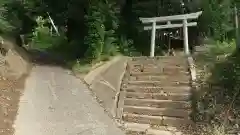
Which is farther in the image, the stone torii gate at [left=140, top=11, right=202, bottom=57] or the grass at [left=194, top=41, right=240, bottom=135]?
the stone torii gate at [left=140, top=11, right=202, bottom=57]

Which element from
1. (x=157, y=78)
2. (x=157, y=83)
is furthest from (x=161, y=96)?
(x=157, y=78)

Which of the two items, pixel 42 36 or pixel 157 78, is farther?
pixel 42 36

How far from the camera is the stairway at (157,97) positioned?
8.45m

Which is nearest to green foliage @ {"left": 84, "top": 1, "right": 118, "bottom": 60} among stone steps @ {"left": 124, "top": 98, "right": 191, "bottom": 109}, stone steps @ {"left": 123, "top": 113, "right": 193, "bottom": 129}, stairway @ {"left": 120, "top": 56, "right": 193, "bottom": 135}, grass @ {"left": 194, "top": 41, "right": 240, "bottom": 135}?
stairway @ {"left": 120, "top": 56, "right": 193, "bottom": 135}

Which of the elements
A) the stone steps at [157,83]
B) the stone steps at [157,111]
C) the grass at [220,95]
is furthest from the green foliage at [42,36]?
the grass at [220,95]

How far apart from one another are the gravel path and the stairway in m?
0.73

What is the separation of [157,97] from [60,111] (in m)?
2.54

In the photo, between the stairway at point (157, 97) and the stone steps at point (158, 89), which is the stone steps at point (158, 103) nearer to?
the stairway at point (157, 97)

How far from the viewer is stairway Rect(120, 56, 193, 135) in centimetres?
845

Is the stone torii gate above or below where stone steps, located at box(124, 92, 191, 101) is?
above

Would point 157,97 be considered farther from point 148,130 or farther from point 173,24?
point 173,24

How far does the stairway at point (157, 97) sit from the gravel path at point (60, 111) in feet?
2.40

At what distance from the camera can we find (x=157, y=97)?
9430 millimetres

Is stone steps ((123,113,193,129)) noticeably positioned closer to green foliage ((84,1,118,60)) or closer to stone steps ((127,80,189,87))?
stone steps ((127,80,189,87))
